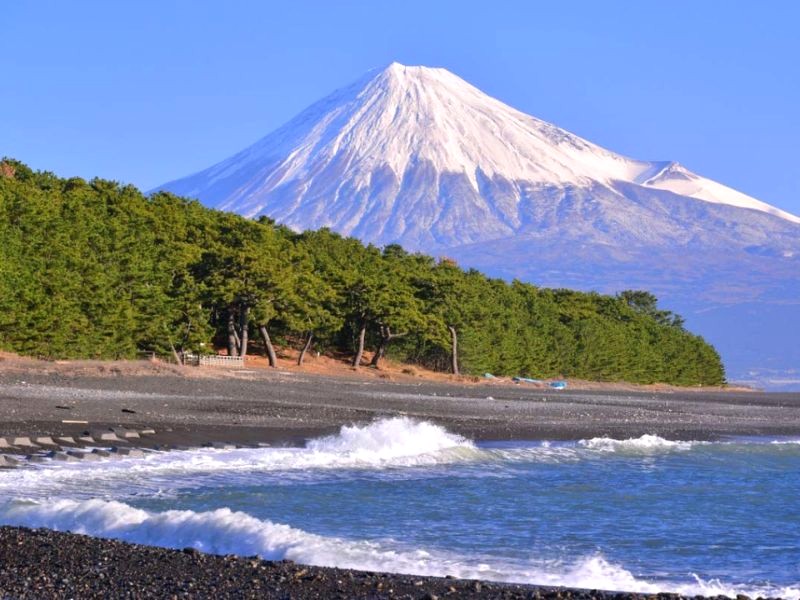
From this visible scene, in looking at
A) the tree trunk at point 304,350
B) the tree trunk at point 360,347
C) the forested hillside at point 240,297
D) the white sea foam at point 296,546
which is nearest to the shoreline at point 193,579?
the white sea foam at point 296,546

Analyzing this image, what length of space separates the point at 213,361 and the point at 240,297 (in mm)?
5406

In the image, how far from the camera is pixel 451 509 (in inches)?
740

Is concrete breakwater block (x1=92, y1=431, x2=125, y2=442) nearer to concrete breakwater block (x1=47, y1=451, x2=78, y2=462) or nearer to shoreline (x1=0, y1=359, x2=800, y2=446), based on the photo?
shoreline (x1=0, y1=359, x2=800, y2=446)

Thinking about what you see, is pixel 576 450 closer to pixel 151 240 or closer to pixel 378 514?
pixel 378 514

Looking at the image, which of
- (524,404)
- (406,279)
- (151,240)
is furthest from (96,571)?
(406,279)

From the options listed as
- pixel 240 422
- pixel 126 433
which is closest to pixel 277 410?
pixel 240 422

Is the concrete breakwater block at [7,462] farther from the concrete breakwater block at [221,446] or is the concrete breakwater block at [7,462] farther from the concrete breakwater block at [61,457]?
the concrete breakwater block at [221,446]

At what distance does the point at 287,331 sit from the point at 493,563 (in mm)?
60250

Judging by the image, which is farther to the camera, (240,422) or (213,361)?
(213,361)

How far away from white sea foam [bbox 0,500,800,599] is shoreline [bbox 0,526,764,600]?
87 cm

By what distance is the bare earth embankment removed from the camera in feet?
36.7

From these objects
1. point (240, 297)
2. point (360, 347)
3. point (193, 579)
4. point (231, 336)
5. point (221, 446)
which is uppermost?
point (240, 297)

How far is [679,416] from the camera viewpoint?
49.8 metres

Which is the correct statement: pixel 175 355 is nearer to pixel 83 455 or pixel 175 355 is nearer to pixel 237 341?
pixel 237 341
